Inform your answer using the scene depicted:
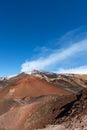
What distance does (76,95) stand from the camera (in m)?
29.5

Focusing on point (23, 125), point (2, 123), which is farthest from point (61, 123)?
point (2, 123)

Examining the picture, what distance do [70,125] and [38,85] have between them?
33.0 m

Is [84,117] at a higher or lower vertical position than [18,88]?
lower

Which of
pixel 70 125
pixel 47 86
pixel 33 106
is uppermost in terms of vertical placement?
pixel 47 86

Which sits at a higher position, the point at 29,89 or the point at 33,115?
the point at 29,89

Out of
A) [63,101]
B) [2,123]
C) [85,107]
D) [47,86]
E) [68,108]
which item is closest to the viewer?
[85,107]

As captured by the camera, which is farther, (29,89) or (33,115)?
(29,89)

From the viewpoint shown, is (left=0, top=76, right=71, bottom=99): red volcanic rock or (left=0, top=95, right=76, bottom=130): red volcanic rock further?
(left=0, top=76, right=71, bottom=99): red volcanic rock

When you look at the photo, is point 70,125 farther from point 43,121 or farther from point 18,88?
point 18,88

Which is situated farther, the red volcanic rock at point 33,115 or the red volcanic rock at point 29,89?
the red volcanic rock at point 29,89

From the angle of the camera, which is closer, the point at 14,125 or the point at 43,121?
the point at 43,121

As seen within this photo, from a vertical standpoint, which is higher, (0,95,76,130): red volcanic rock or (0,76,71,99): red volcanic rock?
(0,76,71,99): red volcanic rock

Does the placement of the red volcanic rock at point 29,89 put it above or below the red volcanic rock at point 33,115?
above

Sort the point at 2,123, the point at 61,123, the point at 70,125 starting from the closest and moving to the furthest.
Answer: the point at 70,125, the point at 61,123, the point at 2,123
